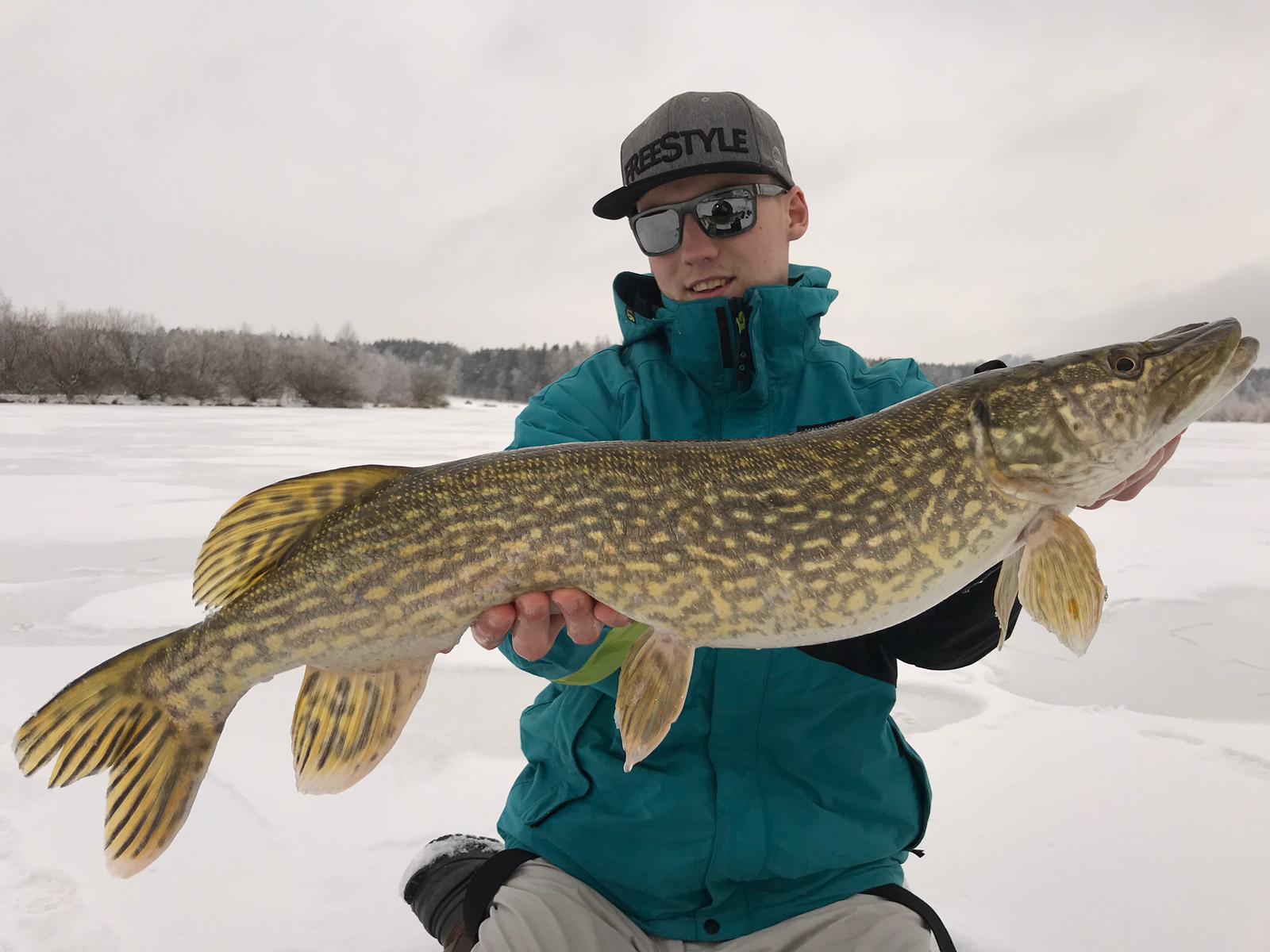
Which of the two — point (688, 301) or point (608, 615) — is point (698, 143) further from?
point (608, 615)

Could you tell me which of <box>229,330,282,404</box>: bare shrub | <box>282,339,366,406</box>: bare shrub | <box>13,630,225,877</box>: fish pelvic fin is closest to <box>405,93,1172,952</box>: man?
<box>13,630,225,877</box>: fish pelvic fin

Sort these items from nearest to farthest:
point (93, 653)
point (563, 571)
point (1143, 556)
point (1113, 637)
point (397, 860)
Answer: point (563, 571)
point (397, 860)
point (93, 653)
point (1113, 637)
point (1143, 556)

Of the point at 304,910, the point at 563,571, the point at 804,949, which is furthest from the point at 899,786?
the point at 304,910

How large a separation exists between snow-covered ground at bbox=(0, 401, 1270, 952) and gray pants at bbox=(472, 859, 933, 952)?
0.23m

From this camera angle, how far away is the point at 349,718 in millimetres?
1407

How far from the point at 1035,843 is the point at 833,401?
1.12m

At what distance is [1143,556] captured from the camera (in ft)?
15.1

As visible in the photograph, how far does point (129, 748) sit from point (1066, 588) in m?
1.64

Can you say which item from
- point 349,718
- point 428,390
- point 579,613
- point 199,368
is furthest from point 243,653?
point 428,390

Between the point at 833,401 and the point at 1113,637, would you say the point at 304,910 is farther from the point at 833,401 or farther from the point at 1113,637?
the point at 1113,637

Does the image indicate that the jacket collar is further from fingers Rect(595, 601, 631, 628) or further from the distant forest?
the distant forest

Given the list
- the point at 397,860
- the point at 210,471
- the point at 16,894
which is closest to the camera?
the point at 16,894

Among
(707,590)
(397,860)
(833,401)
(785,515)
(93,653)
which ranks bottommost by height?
(397,860)

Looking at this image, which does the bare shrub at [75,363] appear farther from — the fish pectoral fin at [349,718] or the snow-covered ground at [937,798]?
the fish pectoral fin at [349,718]
